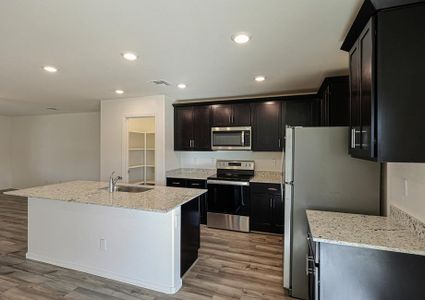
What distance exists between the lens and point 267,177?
4.25 m

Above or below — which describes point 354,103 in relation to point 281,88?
below

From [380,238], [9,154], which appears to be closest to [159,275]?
[380,238]

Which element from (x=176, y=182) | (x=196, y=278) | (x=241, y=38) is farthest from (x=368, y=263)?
(x=176, y=182)

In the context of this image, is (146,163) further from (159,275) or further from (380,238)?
(380,238)

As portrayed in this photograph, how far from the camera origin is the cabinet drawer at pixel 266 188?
379 centimetres

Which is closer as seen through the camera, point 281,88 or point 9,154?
point 281,88

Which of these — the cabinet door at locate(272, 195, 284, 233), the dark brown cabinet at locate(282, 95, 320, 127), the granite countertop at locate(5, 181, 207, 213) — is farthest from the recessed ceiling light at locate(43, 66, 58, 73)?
the cabinet door at locate(272, 195, 284, 233)

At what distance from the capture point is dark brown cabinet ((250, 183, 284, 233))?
3.81 m

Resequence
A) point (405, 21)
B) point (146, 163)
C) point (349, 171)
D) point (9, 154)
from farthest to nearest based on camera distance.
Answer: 1. point (9, 154)
2. point (146, 163)
3. point (349, 171)
4. point (405, 21)

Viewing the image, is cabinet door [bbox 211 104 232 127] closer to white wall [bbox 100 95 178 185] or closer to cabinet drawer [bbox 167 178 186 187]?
white wall [bbox 100 95 178 185]

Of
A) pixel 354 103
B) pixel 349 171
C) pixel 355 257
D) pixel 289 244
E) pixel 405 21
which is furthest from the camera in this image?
pixel 289 244

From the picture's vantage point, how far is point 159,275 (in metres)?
2.37

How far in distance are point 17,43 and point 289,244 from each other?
332 centimetres

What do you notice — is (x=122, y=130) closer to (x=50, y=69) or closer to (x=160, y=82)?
(x=160, y=82)
